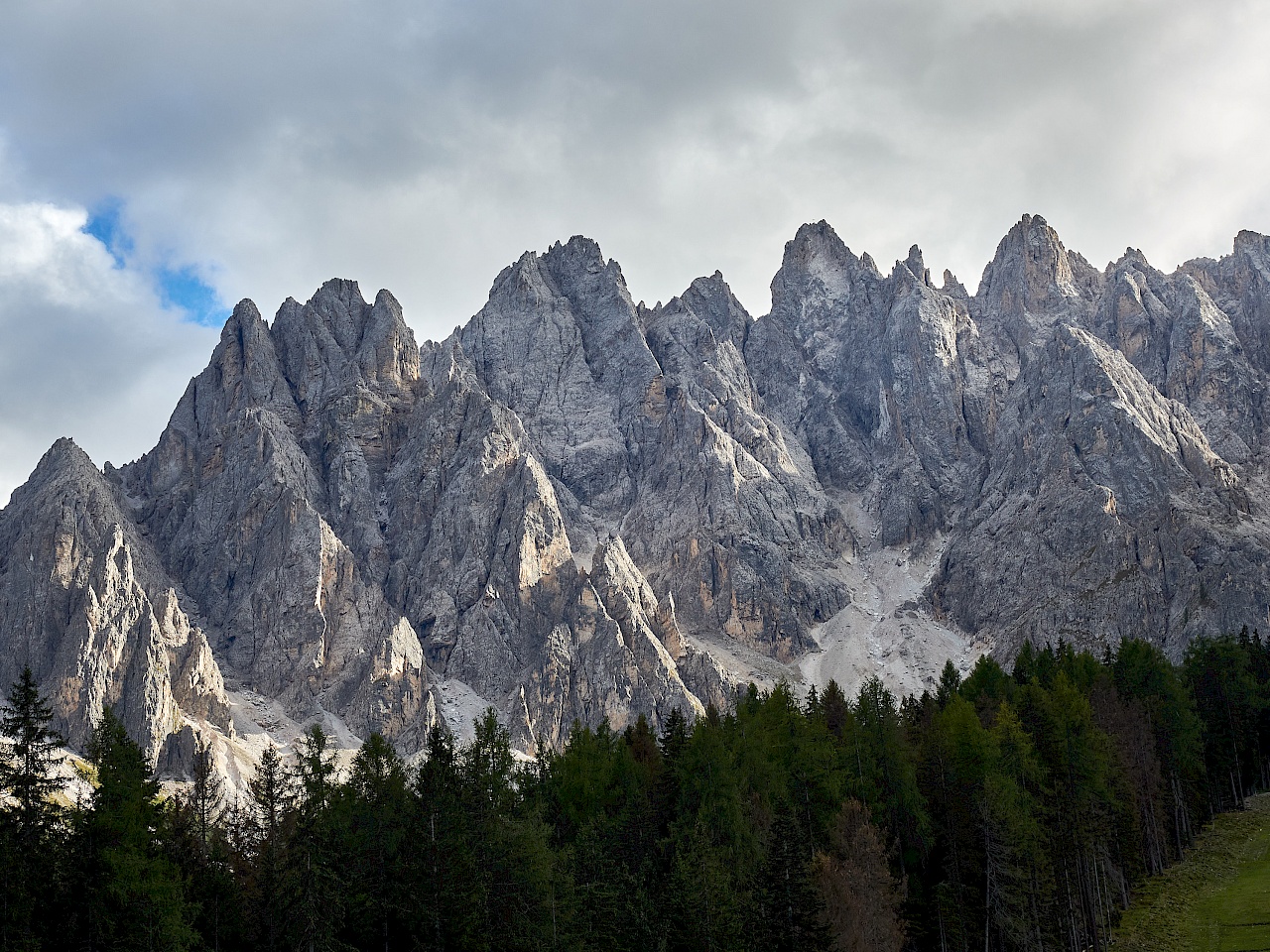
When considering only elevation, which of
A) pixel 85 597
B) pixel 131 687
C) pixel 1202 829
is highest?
pixel 85 597

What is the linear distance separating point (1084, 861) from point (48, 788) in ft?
187

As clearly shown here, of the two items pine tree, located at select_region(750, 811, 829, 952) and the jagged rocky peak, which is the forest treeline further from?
the jagged rocky peak

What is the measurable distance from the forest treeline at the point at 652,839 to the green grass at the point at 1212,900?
208cm

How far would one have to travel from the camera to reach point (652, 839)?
2731 inches

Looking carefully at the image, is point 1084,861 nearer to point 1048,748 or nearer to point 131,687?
point 1048,748

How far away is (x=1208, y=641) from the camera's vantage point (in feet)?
388

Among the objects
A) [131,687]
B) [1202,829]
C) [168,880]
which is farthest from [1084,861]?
[131,687]

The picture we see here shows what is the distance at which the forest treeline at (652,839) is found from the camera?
1781 inches

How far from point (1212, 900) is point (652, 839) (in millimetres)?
34588

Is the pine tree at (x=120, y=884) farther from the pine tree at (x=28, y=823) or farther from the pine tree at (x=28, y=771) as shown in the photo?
the pine tree at (x=28, y=771)

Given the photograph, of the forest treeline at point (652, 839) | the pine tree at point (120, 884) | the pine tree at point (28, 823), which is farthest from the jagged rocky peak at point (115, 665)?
the pine tree at point (28, 823)

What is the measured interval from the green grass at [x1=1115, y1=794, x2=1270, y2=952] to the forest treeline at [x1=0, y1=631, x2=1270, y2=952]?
2075mm

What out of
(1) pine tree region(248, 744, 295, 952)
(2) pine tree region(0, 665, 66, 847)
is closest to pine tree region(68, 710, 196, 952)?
(2) pine tree region(0, 665, 66, 847)

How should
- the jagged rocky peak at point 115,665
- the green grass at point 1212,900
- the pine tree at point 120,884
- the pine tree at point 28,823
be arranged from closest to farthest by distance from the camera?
the pine tree at point 28,823, the pine tree at point 120,884, the green grass at point 1212,900, the jagged rocky peak at point 115,665
